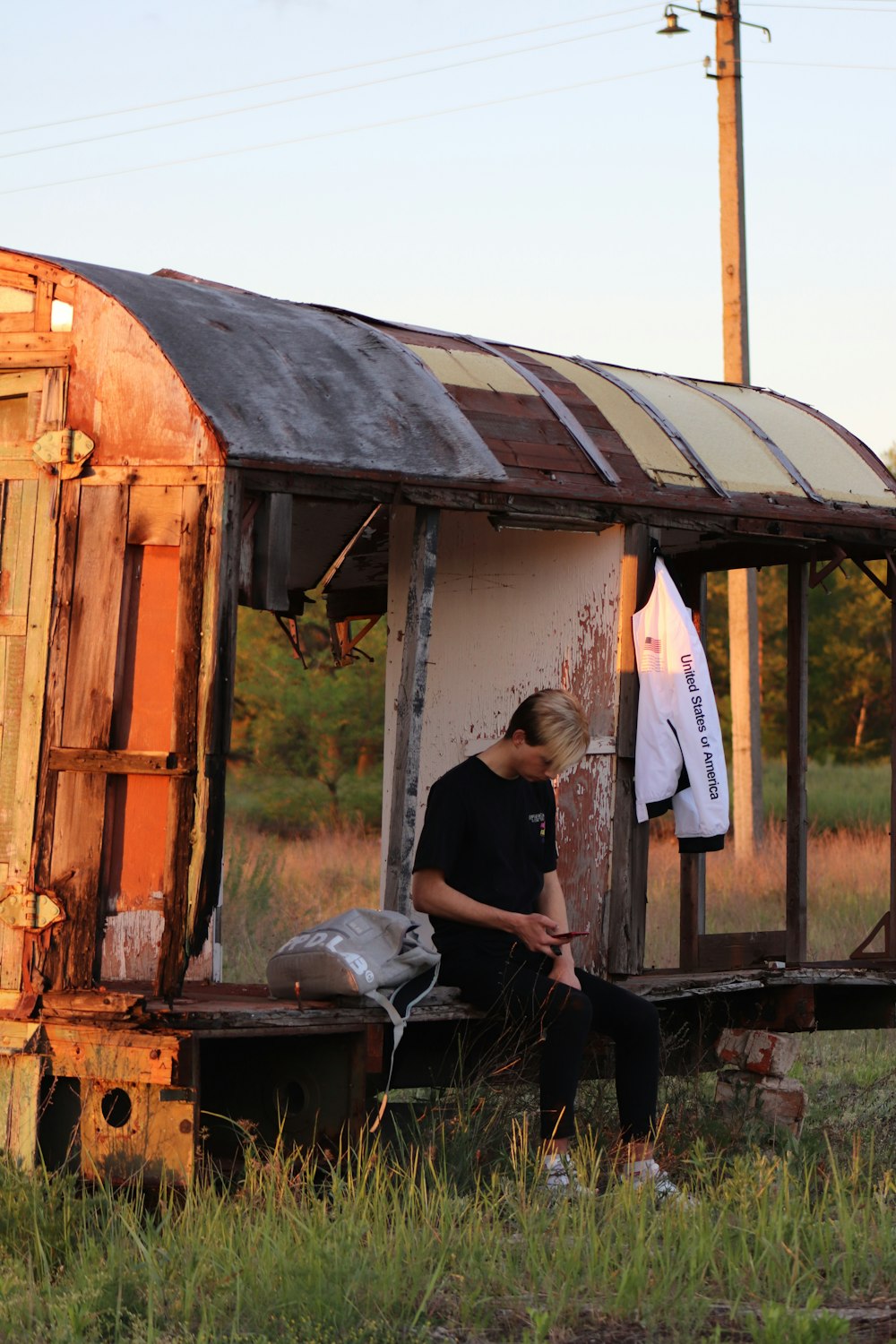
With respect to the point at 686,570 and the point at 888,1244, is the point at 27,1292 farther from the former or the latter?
the point at 686,570

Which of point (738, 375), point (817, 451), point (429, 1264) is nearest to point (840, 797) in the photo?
point (738, 375)

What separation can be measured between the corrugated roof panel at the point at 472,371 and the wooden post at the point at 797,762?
1.88 metres

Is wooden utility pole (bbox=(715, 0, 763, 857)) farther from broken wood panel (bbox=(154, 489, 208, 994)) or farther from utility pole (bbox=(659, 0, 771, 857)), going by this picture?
broken wood panel (bbox=(154, 489, 208, 994))

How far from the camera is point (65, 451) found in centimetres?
681

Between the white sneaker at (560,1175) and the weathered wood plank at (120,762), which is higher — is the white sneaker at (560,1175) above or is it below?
below

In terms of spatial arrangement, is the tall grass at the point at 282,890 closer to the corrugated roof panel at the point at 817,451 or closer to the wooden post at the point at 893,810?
the wooden post at the point at 893,810

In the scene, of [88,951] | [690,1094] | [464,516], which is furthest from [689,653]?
[88,951]

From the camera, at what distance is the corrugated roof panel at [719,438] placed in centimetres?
846

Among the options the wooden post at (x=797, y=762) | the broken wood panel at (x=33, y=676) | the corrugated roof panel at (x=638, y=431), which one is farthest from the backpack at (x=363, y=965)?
the wooden post at (x=797, y=762)

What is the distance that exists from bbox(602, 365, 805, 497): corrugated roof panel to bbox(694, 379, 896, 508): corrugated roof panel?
0.20m

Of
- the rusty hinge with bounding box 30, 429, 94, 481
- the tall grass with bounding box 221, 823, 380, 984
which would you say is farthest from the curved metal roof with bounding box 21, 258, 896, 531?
the tall grass with bounding box 221, 823, 380, 984

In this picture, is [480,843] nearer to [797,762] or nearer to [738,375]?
[797,762]

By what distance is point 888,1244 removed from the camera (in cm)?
534

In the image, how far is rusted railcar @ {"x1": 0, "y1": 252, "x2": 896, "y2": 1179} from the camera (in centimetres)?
643
